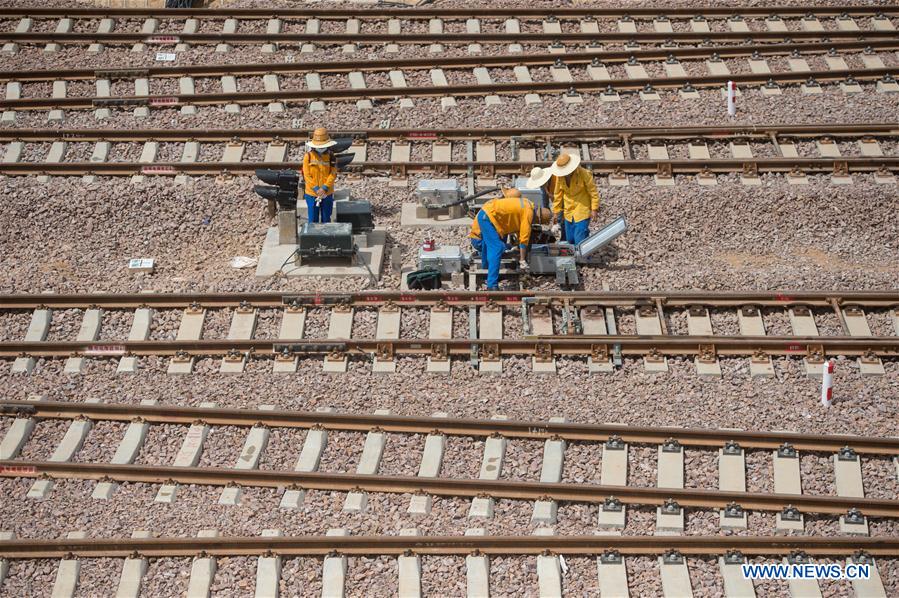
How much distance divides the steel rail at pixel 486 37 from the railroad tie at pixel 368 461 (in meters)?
8.57

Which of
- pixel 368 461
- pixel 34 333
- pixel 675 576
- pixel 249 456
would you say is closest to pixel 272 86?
pixel 34 333

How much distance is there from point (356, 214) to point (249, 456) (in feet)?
15.3

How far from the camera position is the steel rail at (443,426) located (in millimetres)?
14797

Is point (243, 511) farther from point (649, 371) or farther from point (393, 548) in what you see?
point (649, 371)

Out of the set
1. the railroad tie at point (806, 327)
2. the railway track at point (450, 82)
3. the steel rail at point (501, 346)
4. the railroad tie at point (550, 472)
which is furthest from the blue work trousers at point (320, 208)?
the railroad tie at point (806, 327)

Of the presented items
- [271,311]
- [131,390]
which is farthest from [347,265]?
[131,390]

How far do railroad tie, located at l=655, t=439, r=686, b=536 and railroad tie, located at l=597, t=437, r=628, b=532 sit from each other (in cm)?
33

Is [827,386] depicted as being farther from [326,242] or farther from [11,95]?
[11,95]

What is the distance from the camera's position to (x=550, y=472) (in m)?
14.7

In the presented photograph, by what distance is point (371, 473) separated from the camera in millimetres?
14742

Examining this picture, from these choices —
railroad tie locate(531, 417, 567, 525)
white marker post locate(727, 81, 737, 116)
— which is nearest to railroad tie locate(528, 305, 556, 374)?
railroad tie locate(531, 417, 567, 525)

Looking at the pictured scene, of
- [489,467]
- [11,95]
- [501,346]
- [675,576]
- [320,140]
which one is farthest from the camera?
[11,95]

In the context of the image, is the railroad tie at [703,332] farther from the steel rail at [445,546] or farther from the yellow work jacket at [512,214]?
the steel rail at [445,546]

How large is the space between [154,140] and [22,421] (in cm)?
612
